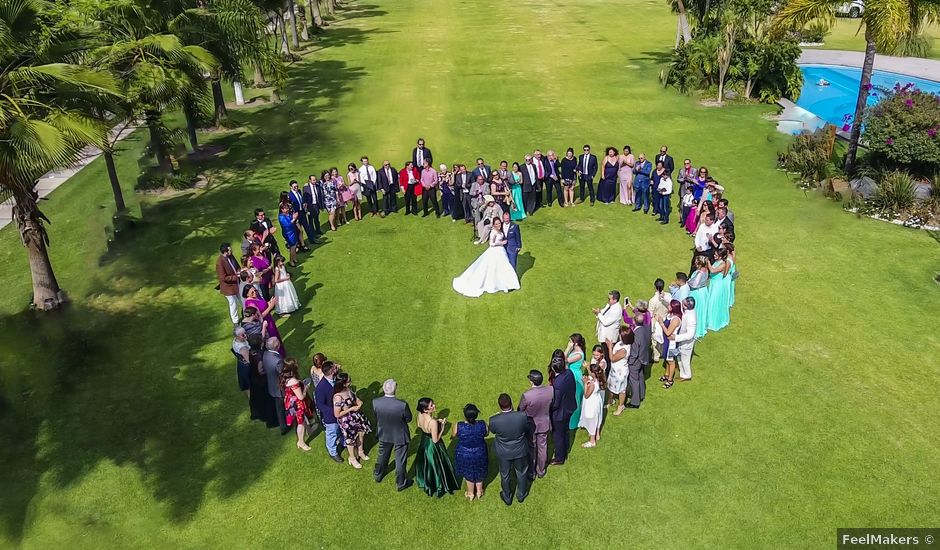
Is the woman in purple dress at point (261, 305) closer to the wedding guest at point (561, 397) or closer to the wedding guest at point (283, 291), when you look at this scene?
the wedding guest at point (283, 291)

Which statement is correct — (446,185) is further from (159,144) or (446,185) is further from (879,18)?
(879,18)

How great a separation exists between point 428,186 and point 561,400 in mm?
9350

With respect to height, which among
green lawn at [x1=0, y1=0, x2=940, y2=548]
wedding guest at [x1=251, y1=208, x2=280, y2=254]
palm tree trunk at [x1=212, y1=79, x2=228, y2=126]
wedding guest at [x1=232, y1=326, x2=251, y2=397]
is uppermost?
palm tree trunk at [x1=212, y1=79, x2=228, y2=126]

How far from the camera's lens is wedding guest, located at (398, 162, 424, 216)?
56.2 feet

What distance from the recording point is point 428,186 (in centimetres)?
1688

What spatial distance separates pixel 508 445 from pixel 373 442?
256cm

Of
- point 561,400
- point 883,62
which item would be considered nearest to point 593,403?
point 561,400

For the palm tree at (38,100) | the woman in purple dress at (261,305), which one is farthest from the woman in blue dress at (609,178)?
the palm tree at (38,100)

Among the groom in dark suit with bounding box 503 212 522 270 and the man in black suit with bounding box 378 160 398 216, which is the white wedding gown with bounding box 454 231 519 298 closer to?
the groom in dark suit with bounding box 503 212 522 270

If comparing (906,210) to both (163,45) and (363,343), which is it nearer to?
(363,343)

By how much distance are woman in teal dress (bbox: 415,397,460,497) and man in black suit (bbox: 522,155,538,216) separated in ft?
30.0

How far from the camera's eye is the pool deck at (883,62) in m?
30.7

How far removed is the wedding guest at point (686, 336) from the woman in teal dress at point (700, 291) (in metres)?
0.92

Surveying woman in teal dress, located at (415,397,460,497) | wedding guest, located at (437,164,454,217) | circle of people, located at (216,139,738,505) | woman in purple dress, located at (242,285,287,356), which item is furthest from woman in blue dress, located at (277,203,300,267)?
woman in teal dress, located at (415,397,460,497)
